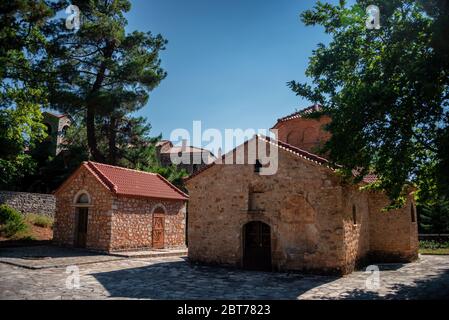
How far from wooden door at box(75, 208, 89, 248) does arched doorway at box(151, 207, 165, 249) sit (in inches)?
146

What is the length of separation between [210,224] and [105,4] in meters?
20.2

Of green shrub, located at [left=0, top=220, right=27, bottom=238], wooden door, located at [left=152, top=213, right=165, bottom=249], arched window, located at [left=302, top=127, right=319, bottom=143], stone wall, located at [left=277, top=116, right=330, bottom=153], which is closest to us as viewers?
stone wall, located at [left=277, top=116, right=330, bottom=153]

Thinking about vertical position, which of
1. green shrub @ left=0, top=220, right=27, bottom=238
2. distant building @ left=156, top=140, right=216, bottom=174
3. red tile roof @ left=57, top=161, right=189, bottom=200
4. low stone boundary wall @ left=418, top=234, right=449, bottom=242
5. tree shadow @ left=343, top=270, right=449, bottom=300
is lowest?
tree shadow @ left=343, top=270, right=449, bottom=300

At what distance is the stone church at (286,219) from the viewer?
1273 centimetres

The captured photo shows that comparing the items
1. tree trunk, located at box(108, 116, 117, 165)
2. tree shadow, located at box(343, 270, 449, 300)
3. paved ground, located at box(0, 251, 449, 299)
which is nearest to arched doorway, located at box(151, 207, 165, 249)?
paved ground, located at box(0, 251, 449, 299)

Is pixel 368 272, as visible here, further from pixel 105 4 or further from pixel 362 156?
pixel 105 4

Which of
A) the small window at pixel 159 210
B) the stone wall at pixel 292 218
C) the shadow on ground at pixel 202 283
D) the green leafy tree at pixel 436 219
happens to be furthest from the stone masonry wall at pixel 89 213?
the green leafy tree at pixel 436 219

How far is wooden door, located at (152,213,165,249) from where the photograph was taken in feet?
67.0

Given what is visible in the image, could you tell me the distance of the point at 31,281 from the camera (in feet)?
33.9

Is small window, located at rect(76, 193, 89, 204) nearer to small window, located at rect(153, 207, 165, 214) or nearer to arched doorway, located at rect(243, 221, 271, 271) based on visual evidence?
small window, located at rect(153, 207, 165, 214)

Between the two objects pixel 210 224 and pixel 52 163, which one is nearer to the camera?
pixel 210 224

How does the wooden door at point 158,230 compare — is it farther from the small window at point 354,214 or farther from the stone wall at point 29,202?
the small window at point 354,214

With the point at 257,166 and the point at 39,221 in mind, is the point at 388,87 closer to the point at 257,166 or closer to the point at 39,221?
the point at 257,166
